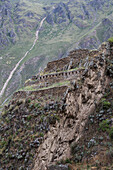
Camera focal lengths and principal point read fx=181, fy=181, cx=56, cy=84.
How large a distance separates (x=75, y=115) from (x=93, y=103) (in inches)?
165

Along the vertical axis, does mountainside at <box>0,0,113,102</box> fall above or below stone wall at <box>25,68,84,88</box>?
above

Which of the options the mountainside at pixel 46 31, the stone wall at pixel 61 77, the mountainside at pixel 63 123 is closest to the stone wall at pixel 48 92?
the mountainside at pixel 63 123

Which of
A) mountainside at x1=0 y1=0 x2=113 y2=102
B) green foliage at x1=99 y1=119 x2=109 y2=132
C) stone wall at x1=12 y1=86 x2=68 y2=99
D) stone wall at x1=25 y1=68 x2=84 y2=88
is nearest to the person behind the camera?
green foliage at x1=99 y1=119 x2=109 y2=132

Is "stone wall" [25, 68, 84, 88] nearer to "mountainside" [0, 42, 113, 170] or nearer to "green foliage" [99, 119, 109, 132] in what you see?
"mountainside" [0, 42, 113, 170]

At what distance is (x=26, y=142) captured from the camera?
67.9 feet

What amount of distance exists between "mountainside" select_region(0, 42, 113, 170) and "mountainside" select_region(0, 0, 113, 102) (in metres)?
63.1

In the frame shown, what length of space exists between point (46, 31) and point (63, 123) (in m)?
141

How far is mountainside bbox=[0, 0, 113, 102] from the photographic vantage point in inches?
4161

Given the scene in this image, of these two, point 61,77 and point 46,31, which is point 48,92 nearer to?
point 61,77

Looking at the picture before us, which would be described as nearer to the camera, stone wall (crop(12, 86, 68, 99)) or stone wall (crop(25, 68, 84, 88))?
stone wall (crop(12, 86, 68, 99))

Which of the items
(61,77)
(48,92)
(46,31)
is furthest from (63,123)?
(46,31)

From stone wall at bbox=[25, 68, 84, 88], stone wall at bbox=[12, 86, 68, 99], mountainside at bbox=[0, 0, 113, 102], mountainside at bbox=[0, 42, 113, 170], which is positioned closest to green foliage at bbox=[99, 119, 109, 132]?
mountainside at bbox=[0, 42, 113, 170]

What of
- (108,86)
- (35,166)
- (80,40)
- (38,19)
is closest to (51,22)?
(38,19)

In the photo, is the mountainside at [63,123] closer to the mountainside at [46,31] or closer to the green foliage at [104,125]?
the green foliage at [104,125]
